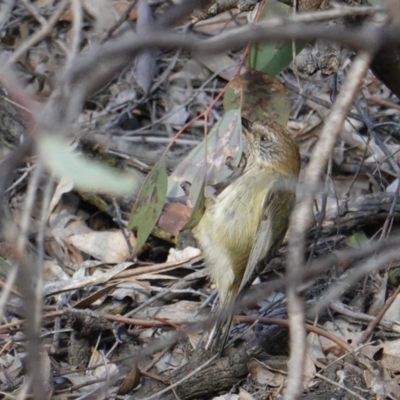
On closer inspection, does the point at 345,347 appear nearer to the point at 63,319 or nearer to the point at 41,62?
the point at 63,319

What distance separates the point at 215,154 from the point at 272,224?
18.6 inches

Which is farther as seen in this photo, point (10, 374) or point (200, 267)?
point (200, 267)

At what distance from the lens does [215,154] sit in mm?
4633

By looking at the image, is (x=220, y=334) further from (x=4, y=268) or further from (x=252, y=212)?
(x=4, y=268)

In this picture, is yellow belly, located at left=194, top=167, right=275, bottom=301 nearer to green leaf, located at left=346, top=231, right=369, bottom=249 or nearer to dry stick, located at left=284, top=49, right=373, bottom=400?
green leaf, located at left=346, top=231, right=369, bottom=249

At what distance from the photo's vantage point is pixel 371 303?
4961mm

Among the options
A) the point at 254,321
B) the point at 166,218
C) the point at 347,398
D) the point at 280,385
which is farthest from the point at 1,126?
the point at 347,398

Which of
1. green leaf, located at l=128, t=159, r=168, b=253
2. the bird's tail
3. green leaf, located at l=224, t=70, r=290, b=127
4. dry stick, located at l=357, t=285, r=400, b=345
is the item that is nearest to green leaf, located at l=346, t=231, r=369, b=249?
dry stick, located at l=357, t=285, r=400, b=345

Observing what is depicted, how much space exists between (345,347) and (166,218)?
4.69ft

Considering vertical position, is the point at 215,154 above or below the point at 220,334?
above

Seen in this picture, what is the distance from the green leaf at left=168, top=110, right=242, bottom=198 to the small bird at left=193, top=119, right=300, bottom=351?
222mm

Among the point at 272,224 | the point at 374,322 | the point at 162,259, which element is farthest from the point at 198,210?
the point at 374,322

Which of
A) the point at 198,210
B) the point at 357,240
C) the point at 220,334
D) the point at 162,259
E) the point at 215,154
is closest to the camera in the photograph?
the point at 220,334

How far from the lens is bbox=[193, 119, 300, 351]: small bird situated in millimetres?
4648
